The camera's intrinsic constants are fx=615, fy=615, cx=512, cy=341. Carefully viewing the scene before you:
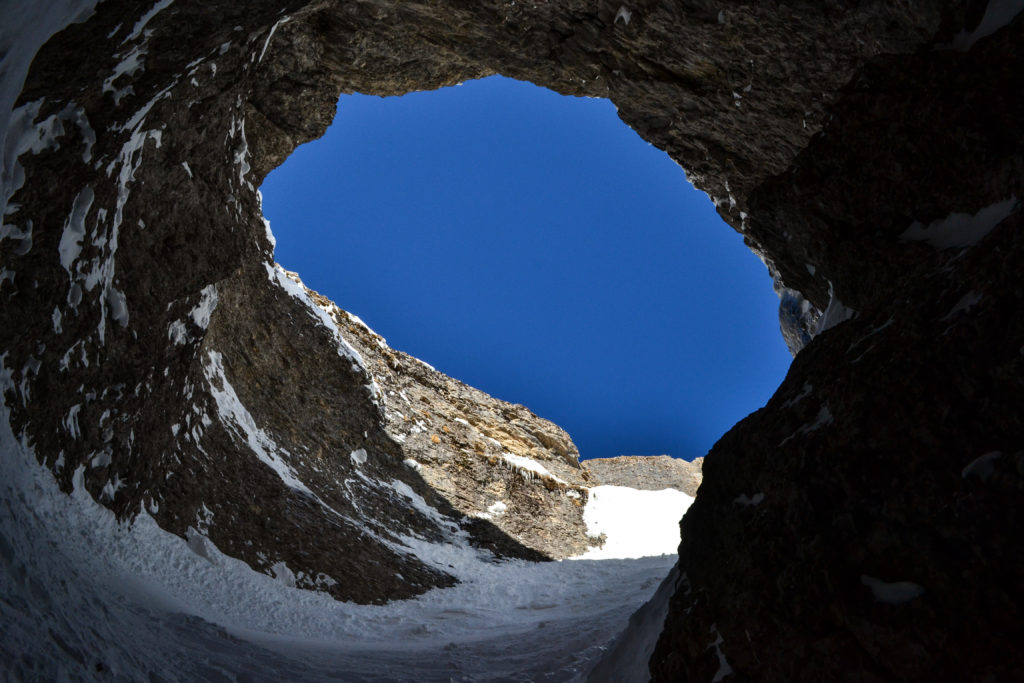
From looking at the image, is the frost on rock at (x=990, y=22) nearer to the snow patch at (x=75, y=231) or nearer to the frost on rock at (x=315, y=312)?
the snow patch at (x=75, y=231)

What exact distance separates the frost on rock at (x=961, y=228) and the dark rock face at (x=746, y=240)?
0.13 feet

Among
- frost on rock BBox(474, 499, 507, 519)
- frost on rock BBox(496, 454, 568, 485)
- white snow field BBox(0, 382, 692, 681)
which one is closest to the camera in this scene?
white snow field BBox(0, 382, 692, 681)

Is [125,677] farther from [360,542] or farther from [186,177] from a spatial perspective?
[360,542]

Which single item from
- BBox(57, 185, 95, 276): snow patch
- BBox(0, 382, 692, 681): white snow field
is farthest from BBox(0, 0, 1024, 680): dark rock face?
BBox(0, 382, 692, 681): white snow field

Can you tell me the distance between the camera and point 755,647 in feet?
13.4

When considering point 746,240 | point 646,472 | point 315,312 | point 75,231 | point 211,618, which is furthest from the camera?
point 646,472

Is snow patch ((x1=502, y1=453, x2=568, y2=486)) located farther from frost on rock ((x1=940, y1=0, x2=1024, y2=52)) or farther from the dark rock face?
frost on rock ((x1=940, y1=0, x2=1024, y2=52))

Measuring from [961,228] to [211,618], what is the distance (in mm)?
9338

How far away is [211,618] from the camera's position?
26.2 feet

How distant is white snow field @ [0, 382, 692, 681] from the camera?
4.45 meters

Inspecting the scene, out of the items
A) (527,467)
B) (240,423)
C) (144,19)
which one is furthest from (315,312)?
(144,19)

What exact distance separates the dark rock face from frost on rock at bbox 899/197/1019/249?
0.13 feet

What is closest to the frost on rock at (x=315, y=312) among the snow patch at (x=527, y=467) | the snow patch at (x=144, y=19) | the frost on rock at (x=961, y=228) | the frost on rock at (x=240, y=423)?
the frost on rock at (x=240, y=423)

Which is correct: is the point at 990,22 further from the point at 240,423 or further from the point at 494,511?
the point at 494,511
